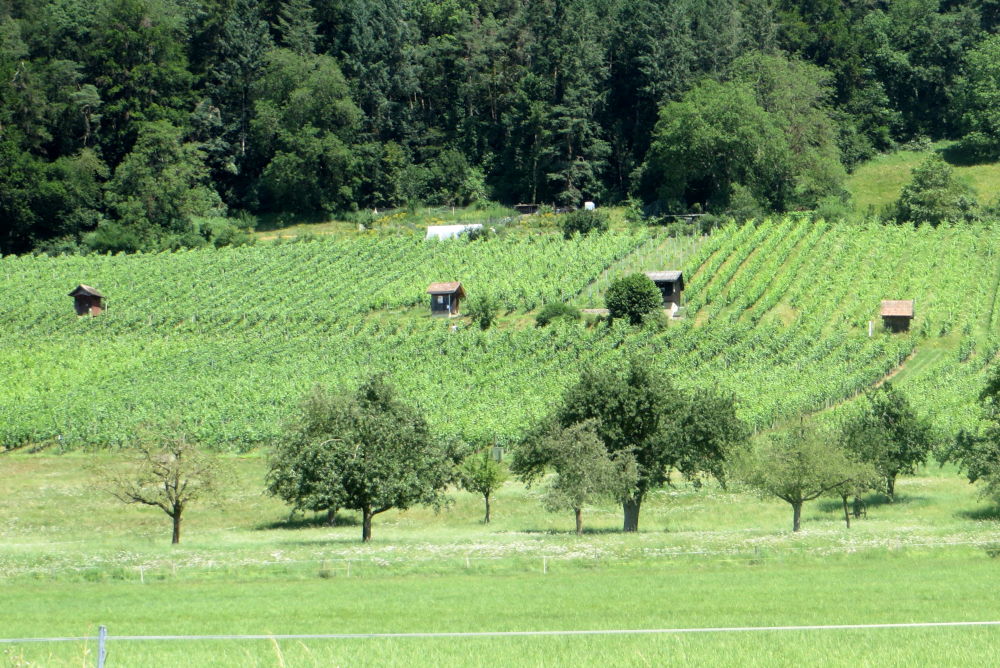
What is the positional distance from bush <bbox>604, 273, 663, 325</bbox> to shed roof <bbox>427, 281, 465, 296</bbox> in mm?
11089

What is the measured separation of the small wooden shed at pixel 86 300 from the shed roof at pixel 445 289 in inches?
973

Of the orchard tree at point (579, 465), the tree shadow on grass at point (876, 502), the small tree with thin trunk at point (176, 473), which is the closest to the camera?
the orchard tree at point (579, 465)

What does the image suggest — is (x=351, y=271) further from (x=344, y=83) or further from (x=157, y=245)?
(x=344, y=83)

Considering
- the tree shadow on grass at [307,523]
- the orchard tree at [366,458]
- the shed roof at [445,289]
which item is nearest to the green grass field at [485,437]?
the tree shadow on grass at [307,523]

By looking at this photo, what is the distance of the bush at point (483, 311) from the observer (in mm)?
85062

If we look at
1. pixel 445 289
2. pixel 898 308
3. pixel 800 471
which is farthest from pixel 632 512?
pixel 445 289

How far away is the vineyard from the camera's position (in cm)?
6775

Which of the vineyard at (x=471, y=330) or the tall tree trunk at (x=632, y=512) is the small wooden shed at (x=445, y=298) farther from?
the tall tree trunk at (x=632, y=512)

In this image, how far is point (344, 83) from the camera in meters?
126

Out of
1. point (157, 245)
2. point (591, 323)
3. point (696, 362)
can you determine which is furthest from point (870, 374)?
point (157, 245)

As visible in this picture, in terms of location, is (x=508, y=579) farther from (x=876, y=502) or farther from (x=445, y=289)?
(x=445, y=289)

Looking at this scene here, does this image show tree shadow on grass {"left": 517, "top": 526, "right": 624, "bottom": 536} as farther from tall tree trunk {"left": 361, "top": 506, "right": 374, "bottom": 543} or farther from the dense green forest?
the dense green forest

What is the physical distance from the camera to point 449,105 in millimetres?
138125

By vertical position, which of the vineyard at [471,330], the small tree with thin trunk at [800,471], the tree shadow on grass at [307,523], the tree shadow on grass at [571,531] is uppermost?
the vineyard at [471,330]
